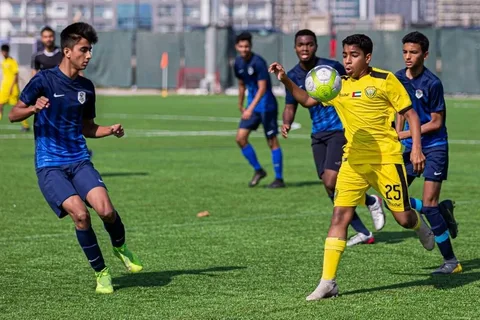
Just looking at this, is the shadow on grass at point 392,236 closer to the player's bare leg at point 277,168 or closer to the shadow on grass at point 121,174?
the player's bare leg at point 277,168

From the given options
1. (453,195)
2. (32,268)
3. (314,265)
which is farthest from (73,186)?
(453,195)

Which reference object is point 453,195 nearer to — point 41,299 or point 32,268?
point 32,268

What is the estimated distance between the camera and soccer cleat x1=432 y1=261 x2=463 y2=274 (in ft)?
31.4

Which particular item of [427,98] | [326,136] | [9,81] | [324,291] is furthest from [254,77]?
[9,81]

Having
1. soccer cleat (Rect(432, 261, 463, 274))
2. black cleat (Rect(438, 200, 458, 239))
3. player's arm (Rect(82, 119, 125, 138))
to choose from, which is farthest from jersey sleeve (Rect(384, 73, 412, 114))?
player's arm (Rect(82, 119, 125, 138))

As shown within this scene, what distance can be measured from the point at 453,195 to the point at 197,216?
13.4 ft

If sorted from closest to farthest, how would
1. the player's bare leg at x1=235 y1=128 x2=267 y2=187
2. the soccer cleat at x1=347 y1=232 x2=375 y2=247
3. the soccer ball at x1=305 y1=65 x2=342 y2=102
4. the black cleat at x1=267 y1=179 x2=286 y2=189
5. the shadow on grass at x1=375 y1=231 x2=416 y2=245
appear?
the soccer ball at x1=305 y1=65 x2=342 y2=102, the soccer cleat at x1=347 y1=232 x2=375 y2=247, the shadow on grass at x1=375 y1=231 x2=416 y2=245, the black cleat at x1=267 y1=179 x2=286 y2=189, the player's bare leg at x1=235 y1=128 x2=267 y2=187

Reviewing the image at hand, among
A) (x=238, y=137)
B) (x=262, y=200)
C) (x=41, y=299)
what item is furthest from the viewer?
(x=238, y=137)

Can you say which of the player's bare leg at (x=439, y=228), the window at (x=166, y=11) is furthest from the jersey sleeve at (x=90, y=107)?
the window at (x=166, y=11)

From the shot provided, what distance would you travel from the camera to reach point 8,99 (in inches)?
1021

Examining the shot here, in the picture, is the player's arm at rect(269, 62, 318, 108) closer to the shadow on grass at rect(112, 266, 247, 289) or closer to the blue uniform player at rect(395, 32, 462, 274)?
the blue uniform player at rect(395, 32, 462, 274)

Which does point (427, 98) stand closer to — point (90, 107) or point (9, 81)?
point (90, 107)

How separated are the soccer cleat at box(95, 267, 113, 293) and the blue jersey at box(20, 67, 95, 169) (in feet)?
3.05

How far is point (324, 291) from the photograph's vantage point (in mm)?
8367
